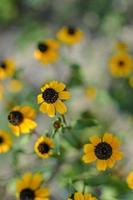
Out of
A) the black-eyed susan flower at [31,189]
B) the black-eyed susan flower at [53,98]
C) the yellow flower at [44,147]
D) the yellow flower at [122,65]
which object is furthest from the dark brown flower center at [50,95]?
the yellow flower at [122,65]

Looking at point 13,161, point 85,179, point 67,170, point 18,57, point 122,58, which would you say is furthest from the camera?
point 18,57

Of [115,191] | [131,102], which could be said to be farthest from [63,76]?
[115,191]

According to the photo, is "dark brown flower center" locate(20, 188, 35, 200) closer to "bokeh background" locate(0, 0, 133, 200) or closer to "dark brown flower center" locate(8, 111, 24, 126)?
"dark brown flower center" locate(8, 111, 24, 126)

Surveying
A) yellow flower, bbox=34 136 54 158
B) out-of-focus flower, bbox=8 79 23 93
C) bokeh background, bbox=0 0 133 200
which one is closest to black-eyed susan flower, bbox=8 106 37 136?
yellow flower, bbox=34 136 54 158

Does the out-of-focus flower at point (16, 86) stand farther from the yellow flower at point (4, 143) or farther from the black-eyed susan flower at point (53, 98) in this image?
the black-eyed susan flower at point (53, 98)

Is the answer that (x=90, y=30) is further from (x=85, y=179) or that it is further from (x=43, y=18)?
(x=85, y=179)
